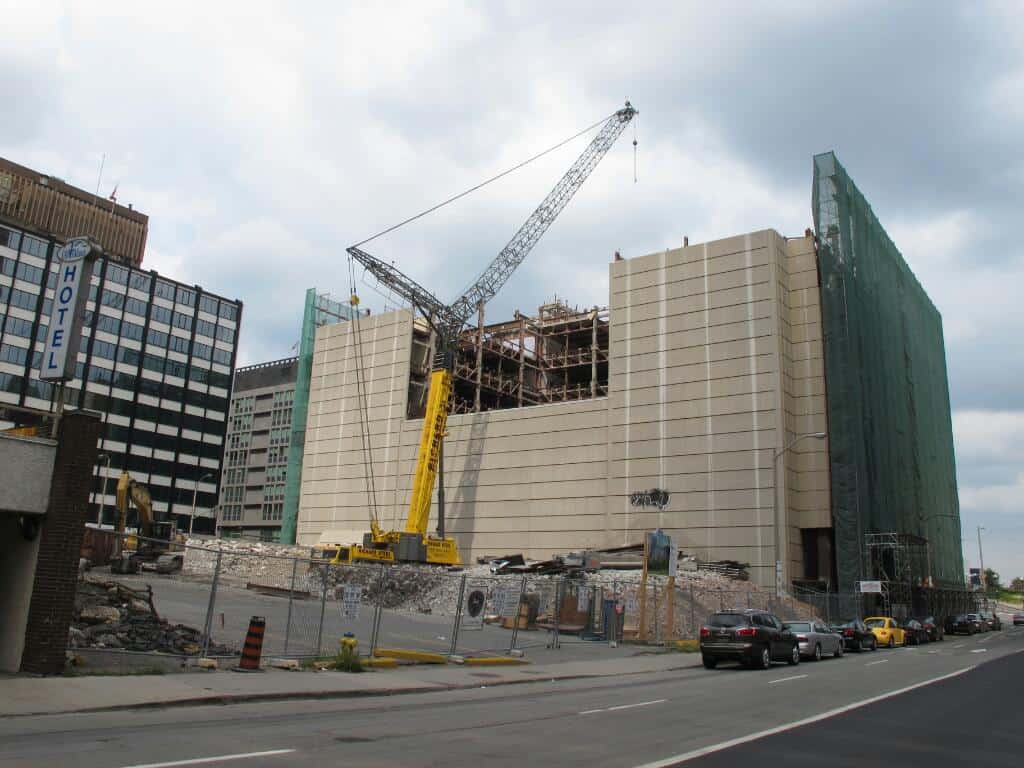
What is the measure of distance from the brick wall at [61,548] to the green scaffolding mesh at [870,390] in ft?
161

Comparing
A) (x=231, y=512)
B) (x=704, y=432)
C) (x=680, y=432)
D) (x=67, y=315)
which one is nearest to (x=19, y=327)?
(x=231, y=512)

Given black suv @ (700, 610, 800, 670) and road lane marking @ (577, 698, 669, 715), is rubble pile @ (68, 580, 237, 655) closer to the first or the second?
road lane marking @ (577, 698, 669, 715)

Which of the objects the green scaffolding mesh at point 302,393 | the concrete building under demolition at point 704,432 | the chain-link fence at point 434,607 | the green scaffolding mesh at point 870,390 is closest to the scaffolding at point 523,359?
the concrete building under demolition at point 704,432

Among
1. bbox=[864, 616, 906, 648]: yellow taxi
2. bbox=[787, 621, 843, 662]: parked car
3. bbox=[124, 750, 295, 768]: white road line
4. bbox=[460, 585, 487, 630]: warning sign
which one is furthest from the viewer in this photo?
bbox=[864, 616, 906, 648]: yellow taxi

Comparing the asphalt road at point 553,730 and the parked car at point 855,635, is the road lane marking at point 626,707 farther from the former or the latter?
the parked car at point 855,635

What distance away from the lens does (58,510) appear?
51.0 ft

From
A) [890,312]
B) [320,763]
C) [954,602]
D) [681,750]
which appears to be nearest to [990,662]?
[681,750]

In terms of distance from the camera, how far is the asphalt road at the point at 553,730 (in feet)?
30.4

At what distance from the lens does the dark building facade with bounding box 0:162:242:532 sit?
101 meters

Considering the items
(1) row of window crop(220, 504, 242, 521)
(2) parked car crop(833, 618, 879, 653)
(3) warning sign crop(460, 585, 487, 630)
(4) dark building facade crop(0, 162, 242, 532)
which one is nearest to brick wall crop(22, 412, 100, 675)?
(3) warning sign crop(460, 585, 487, 630)

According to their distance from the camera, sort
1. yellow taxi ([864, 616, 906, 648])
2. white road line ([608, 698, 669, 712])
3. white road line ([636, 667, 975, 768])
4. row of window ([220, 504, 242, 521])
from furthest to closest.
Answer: row of window ([220, 504, 242, 521]) → yellow taxi ([864, 616, 906, 648]) → white road line ([608, 698, 669, 712]) → white road line ([636, 667, 975, 768])

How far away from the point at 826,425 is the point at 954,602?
29.8 metres

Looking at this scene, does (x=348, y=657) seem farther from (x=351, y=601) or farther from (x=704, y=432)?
(x=704, y=432)

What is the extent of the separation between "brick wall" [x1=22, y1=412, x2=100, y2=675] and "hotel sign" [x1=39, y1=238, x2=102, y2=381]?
1.45 metres
